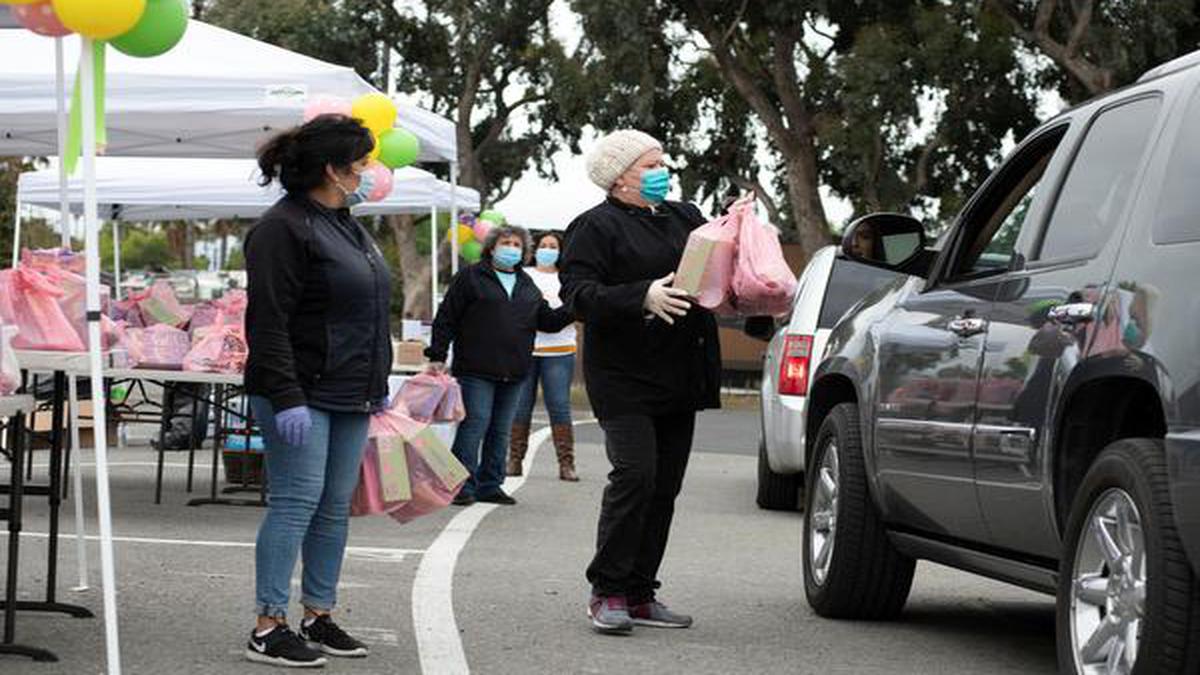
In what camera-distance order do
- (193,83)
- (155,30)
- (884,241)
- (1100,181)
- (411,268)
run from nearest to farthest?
(1100,181), (155,30), (884,241), (193,83), (411,268)

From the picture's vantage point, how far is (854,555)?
8.48 m

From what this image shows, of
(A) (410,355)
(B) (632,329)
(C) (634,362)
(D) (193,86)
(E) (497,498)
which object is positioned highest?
(D) (193,86)

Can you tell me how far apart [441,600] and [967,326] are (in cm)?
274

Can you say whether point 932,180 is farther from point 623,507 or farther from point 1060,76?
point 623,507

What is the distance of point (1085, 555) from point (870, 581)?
91.5 inches

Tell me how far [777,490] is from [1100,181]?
776 centimetres

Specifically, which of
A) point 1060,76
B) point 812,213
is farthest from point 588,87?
point 1060,76

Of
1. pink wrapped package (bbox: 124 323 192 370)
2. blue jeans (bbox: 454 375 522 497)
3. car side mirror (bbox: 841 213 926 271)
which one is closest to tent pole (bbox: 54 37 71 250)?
pink wrapped package (bbox: 124 323 192 370)

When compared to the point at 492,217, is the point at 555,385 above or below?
below

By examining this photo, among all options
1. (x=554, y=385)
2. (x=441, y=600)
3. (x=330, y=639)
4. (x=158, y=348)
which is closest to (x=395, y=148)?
(x=158, y=348)

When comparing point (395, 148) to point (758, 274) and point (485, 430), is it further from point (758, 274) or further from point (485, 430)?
point (758, 274)

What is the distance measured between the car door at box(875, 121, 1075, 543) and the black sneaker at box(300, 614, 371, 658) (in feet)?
6.62

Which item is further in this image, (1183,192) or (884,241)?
(884,241)

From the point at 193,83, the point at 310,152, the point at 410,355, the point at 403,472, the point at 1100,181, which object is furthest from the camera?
the point at 410,355
